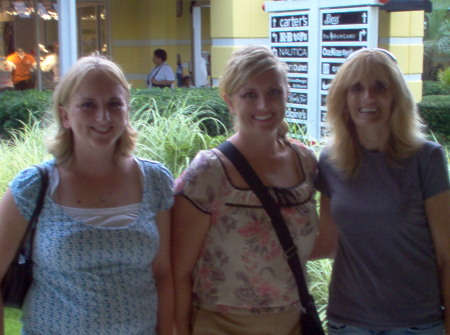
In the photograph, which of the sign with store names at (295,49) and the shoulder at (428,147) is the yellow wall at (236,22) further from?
the shoulder at (428,147)

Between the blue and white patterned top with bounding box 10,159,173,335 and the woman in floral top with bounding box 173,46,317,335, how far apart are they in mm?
248

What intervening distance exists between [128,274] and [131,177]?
1.28 feet

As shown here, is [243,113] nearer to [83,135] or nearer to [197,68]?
[83,135]

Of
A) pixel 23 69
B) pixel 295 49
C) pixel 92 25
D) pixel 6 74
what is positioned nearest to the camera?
pixel 295 49

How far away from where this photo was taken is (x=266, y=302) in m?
2.83

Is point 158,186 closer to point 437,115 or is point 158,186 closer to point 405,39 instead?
point 405,39

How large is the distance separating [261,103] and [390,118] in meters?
0.58

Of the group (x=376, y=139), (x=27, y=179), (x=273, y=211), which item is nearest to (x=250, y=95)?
(x=273, y=211)

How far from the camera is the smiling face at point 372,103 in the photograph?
2.94m

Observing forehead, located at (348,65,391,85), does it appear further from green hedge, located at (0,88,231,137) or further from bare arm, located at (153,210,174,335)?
green hedge, located at (0,88,231,137)

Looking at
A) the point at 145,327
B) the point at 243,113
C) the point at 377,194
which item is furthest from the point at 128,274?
the point at 377,194

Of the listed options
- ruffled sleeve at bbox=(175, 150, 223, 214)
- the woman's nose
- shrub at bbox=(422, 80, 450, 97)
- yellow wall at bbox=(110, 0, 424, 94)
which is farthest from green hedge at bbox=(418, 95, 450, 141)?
the woman's nose

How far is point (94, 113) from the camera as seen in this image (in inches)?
104

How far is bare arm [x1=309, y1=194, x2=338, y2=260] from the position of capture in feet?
10.4
